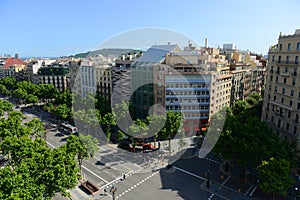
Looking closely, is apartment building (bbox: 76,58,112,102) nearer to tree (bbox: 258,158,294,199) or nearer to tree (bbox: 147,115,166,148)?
tree (bbox: 147,115,166,148)

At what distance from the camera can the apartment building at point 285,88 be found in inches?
1742

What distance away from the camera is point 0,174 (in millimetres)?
23219

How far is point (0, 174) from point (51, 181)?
577 centimetres

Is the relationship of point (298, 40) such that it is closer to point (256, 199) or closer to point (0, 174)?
point (256, 199)

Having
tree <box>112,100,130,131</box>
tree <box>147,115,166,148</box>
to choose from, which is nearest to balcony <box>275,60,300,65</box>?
tree <box>147,115,166,148</box>

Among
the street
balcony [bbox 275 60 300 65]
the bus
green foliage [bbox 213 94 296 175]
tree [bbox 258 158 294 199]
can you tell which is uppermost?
balcony [bbox 275 60 300 65]

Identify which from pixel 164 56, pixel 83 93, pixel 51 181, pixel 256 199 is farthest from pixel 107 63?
pixel 256 199

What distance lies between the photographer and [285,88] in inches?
1855

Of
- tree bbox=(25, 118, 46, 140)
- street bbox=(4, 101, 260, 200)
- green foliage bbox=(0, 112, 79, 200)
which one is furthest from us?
tree bbox=(25, 118, 46, 140)

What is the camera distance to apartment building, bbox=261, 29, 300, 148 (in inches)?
1742

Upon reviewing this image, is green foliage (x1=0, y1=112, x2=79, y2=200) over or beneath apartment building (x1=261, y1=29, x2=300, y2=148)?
beneath

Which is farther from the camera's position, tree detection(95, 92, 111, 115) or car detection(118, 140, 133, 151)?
tree detection(95, 92, 111, 115)

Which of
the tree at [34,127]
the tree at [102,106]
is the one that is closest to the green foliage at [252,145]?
the tree at [102,106]

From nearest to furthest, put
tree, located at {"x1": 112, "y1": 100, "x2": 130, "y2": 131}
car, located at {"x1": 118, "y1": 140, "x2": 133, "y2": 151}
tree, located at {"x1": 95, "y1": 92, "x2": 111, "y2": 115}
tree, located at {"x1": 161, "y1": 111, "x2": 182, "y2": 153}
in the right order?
tree, located at {"x1": 161, "y1": 111, "x2": 182, "y2": 153}, car, located at {"x1": 118, "y1": 140, "x2": 133, "y2": 151}, tree, located at {"x1": 112, "y1": 100, "x2": 130, "y2": 131}, tree, located at {"x1": 95, "y1": 92, "x2": 111, "y2": 115}
